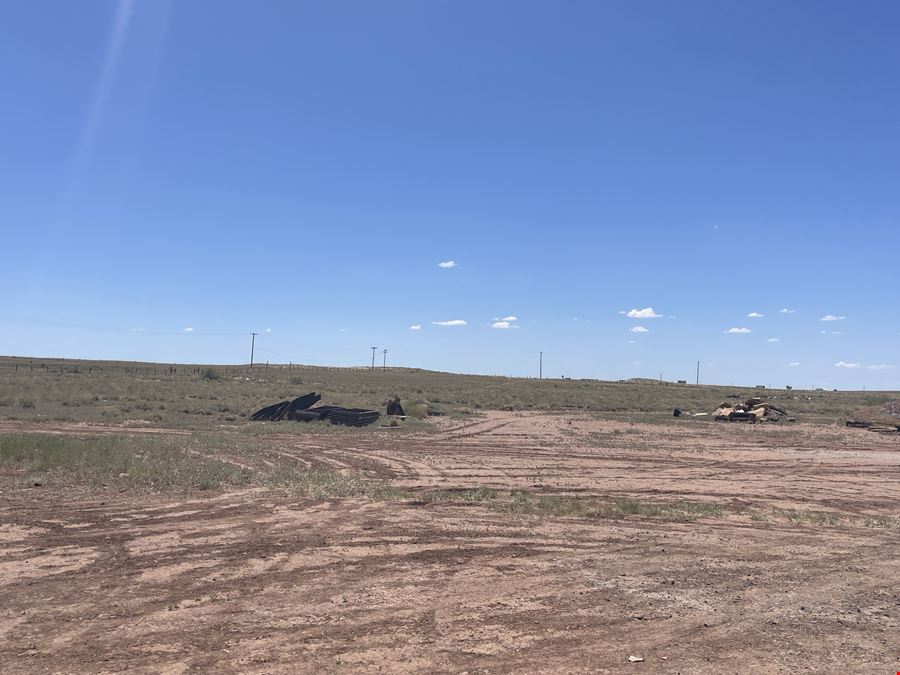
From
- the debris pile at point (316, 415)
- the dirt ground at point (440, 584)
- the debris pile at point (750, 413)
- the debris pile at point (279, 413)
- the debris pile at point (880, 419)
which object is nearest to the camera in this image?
the dirt ground at point (440, 584)

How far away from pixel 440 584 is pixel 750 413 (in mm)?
40032

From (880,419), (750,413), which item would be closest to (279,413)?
(750,413)

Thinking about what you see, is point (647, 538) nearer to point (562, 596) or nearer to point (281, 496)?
point (562, 596)

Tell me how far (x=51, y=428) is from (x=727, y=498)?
2567cm

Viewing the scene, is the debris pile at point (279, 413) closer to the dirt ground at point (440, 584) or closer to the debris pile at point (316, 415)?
the debris pile at point (316, 415)

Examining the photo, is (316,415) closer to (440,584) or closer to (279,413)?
(279,413)

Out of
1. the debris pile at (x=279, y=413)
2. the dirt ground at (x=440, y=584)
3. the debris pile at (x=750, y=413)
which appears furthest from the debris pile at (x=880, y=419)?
the debris pile at (x=279, y=413)

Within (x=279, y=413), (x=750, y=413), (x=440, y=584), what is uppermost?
(x=750, y=413)

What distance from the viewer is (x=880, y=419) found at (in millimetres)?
38781

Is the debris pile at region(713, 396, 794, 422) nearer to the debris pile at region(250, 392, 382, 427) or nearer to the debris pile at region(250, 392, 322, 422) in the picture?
the debris pile at region(250, 392, 382, 427)

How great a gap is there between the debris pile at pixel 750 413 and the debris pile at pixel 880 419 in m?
4.00

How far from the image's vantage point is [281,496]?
13.6m

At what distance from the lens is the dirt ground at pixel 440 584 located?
5922 millimetres

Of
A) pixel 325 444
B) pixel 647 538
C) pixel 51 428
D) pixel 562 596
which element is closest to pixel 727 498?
pixel 647 538
